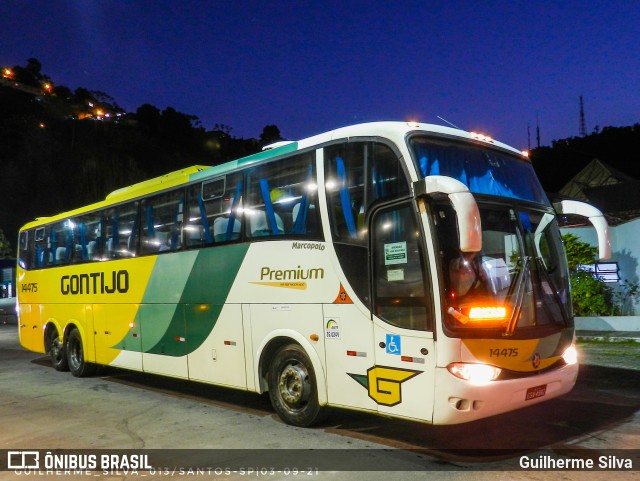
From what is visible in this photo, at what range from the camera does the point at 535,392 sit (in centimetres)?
579

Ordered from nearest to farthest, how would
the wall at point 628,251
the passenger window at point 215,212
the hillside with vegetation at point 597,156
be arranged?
the passenger window at point 215,212 → the wall at point 628,251 → the hillside with vegetation at point 597,156

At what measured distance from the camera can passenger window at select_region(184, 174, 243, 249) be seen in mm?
8125

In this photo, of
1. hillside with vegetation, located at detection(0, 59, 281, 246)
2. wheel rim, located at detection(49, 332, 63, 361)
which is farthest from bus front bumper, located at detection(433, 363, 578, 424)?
hillside with vegetation, located at detection(0, 59, 281, 246)

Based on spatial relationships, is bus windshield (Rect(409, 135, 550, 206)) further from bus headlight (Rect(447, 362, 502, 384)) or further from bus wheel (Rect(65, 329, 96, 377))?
bus wheel (Rect(65, 329, 96, 377))

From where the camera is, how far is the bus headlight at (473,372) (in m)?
5.32

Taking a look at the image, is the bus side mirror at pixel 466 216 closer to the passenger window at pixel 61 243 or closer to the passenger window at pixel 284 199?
the passenger window at pixel 284 199

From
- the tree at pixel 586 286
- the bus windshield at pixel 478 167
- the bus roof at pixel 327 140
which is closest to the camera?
the bus windshield at pixel 478 167

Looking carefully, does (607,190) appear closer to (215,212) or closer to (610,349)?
(610,349)

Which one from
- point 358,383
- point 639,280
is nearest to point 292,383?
point 358,383

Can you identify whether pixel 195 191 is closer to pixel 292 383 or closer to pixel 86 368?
pixel 292 383

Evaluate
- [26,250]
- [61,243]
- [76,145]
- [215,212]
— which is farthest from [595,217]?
[76,145]

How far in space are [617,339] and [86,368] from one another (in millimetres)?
11989

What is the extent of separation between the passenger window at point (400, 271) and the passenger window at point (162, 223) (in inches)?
169

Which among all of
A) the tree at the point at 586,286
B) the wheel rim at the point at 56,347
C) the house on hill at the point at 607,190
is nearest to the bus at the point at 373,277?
the wheel rim at the point at 56,347
